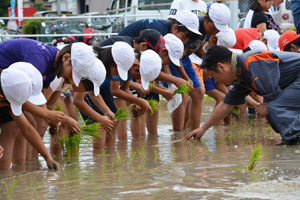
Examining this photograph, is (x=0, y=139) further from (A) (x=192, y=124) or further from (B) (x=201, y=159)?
(A) (x=192, y=124)

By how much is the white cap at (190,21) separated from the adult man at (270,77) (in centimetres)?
130

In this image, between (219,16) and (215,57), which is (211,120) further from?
(219,16)

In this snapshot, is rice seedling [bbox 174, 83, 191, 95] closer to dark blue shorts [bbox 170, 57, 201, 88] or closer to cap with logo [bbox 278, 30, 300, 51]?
dark blue shorts [bbox 170, 57, 201, 88]

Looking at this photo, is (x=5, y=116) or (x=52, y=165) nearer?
(x=52, y=165)

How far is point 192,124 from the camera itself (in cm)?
694

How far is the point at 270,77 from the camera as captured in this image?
16.8 feet

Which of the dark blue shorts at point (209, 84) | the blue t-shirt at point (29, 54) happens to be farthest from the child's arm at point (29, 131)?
the dark blue shorts at point (209, 84)

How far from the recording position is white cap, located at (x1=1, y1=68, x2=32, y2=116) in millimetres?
3703

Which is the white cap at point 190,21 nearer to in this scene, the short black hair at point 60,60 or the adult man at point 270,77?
the adult man at point 270,77

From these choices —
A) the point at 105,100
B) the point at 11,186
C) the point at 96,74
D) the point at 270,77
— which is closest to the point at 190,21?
the point at 105,100

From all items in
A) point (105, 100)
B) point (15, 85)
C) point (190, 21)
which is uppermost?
point (190, 21)

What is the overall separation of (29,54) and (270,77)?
2.33m

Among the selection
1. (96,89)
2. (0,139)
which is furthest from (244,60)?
(0,139)

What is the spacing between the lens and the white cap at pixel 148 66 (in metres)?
5.51
